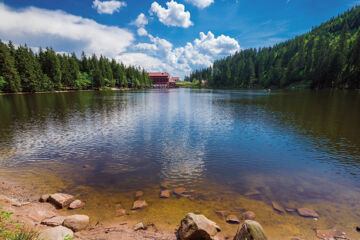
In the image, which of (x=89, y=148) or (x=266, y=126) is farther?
(x=266, y=126)

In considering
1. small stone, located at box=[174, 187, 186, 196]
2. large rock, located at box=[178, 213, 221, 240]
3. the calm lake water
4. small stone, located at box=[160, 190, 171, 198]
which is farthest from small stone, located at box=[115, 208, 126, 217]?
large rock, located at box=[178, 213, 221, 240]

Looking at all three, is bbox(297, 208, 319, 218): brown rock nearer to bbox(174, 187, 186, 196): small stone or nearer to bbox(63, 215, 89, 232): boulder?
bbox(174, 187, 186, 196): small stone

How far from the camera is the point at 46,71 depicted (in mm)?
103688

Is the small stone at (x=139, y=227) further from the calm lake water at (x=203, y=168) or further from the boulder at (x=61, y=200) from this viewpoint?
the boulder at (x=61, y=200)

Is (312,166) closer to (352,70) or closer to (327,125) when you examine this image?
(327,125)

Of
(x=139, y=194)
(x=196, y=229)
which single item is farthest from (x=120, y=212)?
(x=196, y=229)

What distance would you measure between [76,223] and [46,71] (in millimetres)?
126076

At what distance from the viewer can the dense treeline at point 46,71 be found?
260ft

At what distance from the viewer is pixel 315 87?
408 feet

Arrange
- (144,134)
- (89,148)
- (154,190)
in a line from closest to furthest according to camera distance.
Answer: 1. (154,190)
2. (89,148)
3. (144,134)

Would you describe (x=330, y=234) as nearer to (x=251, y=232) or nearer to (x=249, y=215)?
(x=249, y=215)

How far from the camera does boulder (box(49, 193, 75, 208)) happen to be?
8.48 m

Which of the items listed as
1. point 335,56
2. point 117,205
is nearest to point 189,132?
point 117,205

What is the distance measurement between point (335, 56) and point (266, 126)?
12509cm
